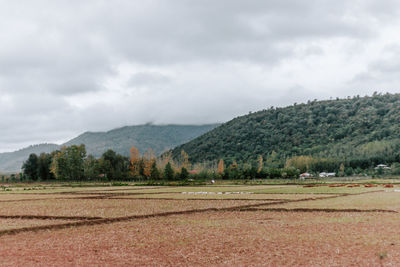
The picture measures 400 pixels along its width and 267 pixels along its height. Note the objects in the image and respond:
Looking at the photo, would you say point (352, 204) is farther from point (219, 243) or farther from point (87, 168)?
point (87, 168)

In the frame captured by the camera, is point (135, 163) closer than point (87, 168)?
No

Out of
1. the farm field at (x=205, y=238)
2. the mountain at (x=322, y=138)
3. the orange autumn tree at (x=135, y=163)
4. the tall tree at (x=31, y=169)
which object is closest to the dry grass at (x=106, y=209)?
the farm field at (x=205, y=238)

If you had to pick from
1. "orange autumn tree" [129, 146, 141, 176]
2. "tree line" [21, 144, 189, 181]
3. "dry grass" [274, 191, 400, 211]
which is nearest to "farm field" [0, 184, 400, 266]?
"dry grass" [274, 191, 400, 211]

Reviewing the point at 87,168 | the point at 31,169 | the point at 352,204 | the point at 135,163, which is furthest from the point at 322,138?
the point at 352,204

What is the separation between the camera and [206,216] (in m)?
27.2

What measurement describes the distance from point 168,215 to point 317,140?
159 meters

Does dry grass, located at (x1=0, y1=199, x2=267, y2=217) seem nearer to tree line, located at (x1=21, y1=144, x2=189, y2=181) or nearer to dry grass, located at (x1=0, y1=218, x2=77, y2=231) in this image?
dry grass, located at (x1=0, y1=218, x2=77, y2=231)

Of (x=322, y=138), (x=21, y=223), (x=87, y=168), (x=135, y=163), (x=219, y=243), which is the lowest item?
(x=219, y=243)

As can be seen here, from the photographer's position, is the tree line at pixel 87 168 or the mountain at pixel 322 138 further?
the mountain at pixel 322 138

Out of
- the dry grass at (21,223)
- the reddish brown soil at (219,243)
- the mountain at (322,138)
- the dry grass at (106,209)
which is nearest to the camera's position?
the reddish brown soil at (219,243)

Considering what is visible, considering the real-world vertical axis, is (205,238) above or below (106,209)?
below

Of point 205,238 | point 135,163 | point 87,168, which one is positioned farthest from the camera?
point 135,163

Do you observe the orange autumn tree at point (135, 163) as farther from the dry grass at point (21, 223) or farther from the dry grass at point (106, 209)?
the dry grass at point (21, 223)

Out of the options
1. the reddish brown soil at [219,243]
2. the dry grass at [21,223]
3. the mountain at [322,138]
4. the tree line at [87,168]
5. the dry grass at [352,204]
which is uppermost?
the mountain at [322,138]
